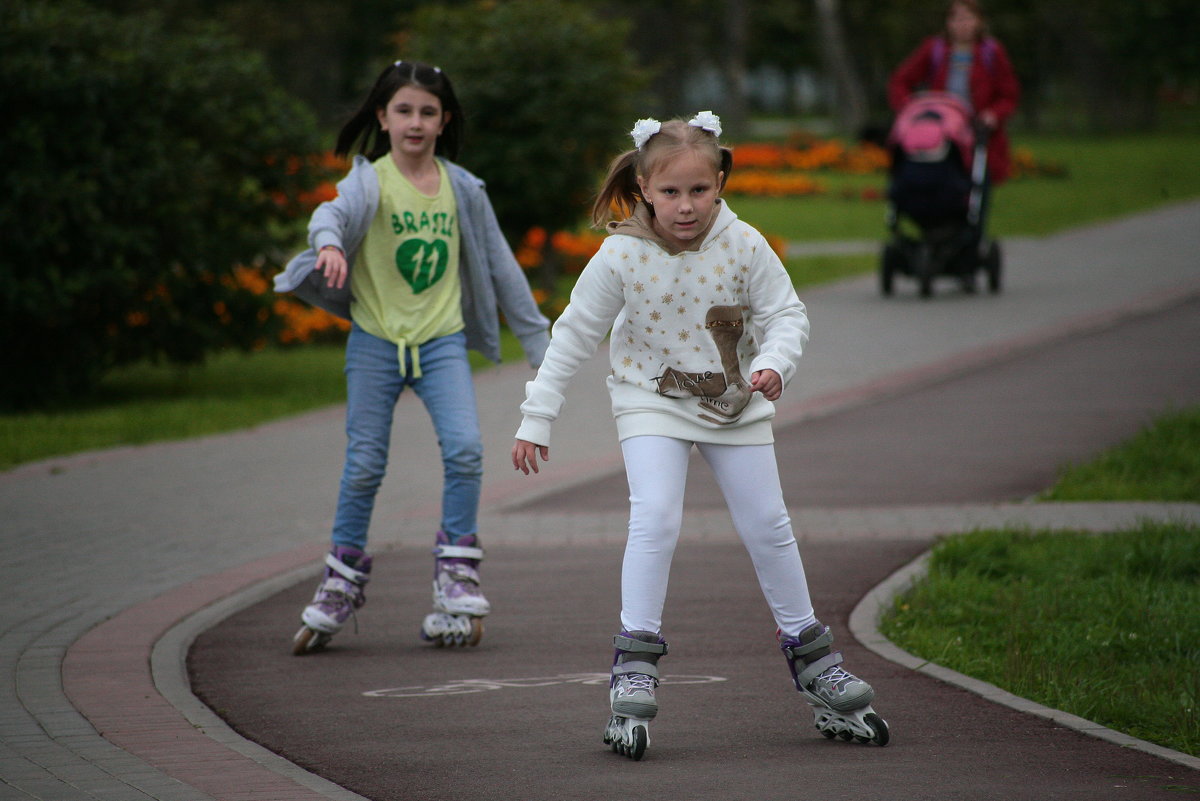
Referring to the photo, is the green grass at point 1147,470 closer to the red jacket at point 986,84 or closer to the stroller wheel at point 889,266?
the red jacket at point 986,84

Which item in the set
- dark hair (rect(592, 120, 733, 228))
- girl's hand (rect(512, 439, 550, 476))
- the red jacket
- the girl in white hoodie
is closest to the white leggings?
the girl in white hoodie

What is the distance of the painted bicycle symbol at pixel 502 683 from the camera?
210 inches

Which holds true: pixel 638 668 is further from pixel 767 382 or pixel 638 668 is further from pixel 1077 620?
pixel 1077 620

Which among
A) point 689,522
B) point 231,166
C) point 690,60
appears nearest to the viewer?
point 689,522

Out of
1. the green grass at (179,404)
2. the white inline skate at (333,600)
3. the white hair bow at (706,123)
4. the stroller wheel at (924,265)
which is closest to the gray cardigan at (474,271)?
the white inline skate at (333,600)

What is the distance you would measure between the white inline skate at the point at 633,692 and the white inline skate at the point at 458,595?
133 centimetres

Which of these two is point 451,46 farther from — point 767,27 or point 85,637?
point 767,27

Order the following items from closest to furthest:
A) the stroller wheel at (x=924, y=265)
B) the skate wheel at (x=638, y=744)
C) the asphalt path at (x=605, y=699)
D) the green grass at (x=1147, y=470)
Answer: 1. the asphalt path at (x=605, y=699)
2. the skate wheel at (x=638, y=744)
3. the green grass at (x=1147, y=470)
4. the stroller wheel at (x=924, y=265)

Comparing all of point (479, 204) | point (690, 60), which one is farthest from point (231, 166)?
point (690, 60)

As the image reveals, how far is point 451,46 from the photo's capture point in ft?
56.6

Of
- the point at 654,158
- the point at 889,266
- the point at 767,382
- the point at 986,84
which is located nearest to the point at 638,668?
the point at 767,382

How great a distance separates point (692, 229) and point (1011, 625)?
2.12 meters

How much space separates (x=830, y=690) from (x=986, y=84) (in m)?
11.9

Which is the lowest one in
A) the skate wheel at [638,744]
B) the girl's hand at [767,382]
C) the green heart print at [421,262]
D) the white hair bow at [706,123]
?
the skate wheel at [638,744]
